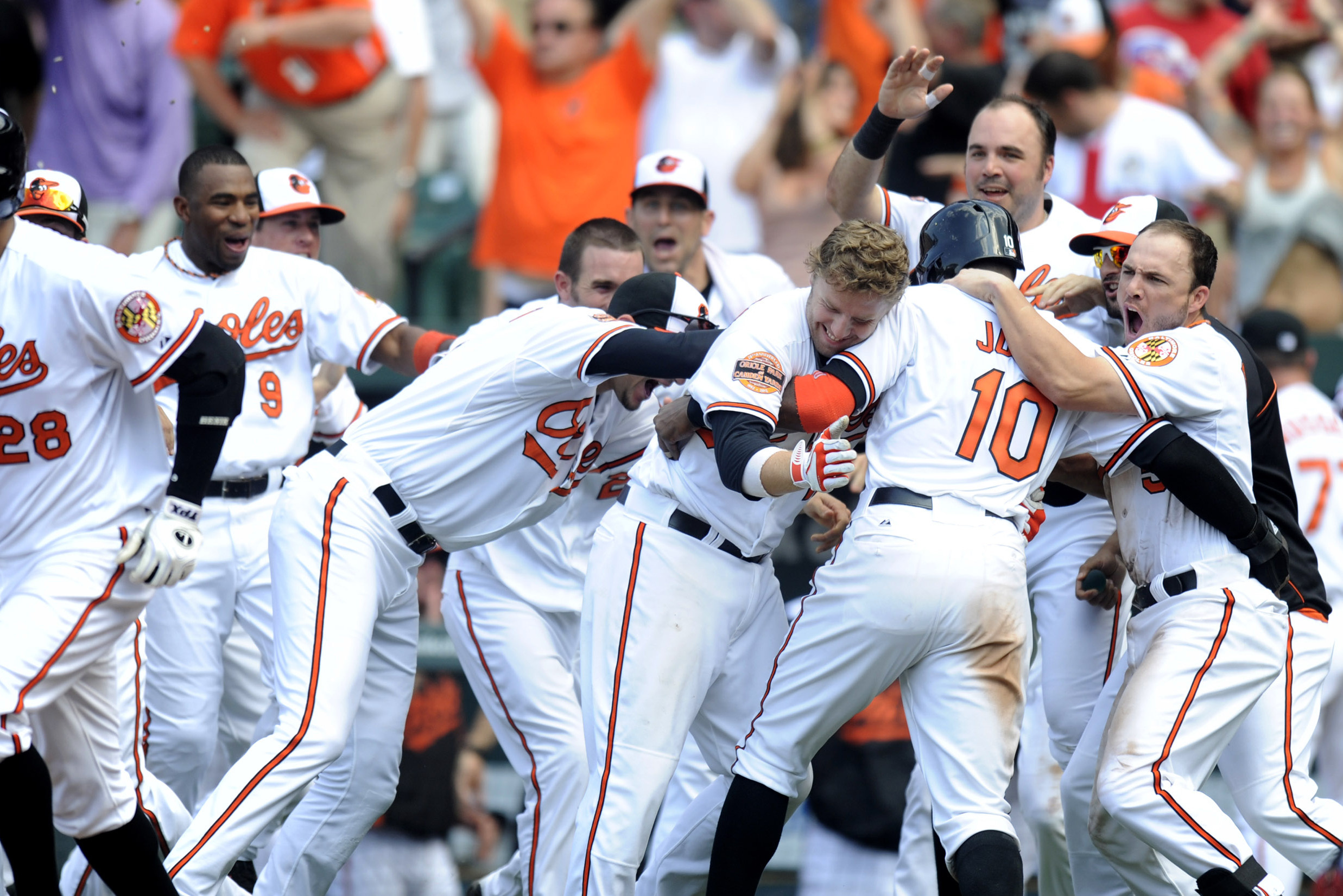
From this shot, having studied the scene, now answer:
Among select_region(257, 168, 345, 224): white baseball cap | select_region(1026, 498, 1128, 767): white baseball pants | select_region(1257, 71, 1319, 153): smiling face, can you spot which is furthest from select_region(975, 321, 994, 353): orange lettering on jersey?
select_region(1257, 71, 1319, 153): smiling face

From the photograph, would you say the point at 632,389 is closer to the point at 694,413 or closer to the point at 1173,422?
the point at 694,413

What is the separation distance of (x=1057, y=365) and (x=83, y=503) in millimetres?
2683

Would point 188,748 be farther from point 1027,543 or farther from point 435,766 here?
point 1027,543

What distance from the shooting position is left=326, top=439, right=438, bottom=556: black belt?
16.5 feet

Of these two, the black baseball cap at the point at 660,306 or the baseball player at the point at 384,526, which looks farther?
the black baseball cap at the point at 660,306

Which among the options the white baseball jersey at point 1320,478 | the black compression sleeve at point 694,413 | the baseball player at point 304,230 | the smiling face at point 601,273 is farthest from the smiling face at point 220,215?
the white baseball jersey at point 1320,478

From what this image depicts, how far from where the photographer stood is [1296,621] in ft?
16.0

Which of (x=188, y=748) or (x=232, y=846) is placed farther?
(x=188, y=748)

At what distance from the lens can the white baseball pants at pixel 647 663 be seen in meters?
4.64

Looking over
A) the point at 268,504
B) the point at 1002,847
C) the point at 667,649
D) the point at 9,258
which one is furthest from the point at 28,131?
the point at 1002,847

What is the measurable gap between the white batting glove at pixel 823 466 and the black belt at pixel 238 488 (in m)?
2.62

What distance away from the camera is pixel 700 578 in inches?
188

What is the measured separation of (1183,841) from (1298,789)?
683 millimetres

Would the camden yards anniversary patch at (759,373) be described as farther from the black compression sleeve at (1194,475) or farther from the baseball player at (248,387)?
the baseball player at (248,387)
